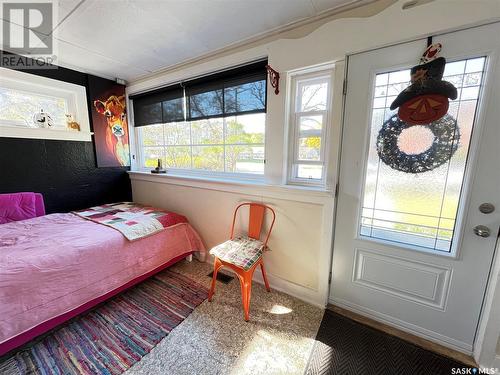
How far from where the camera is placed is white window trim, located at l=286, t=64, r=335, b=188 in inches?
62.9

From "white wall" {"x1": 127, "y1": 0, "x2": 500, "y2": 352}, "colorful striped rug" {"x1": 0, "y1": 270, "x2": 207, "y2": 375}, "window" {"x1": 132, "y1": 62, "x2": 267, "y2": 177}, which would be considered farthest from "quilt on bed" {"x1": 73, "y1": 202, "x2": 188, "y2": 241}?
→ "window" {"x1": 132, "y1": 62, "x2": 267, "y2": 177}

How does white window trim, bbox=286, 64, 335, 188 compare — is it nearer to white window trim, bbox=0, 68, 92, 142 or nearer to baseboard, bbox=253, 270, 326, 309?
baseboard, bbox=253, 270, 326, 309

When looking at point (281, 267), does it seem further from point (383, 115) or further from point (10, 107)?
point (10, 107)

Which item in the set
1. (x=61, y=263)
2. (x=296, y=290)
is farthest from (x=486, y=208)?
(x=61, y=263)

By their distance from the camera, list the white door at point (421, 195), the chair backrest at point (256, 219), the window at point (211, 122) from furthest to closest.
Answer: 1. the window at point (211, 122)
2. the chair backrest at point (256, 219)
3. the white door at point (421, 195)

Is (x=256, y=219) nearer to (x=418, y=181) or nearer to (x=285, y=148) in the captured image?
(x=285, y=148)

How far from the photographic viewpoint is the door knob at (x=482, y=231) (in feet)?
3.86

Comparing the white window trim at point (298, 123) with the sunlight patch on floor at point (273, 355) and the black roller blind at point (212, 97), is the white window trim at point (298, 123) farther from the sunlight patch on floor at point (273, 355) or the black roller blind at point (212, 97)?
the sunlight patch on floor at point (273, 355)

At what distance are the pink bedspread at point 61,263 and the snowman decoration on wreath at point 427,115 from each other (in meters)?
2.18

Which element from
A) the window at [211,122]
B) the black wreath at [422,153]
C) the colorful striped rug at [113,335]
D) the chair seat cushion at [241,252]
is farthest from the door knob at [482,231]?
the colorful striped rug at [113,335]

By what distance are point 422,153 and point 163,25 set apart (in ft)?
7.07

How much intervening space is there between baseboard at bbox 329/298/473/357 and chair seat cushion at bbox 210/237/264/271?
79 centimetres

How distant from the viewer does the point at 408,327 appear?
146 cm

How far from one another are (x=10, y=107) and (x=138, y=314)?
256 centimetres
